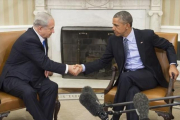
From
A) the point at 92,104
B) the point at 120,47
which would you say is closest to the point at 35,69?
the point at 120,47

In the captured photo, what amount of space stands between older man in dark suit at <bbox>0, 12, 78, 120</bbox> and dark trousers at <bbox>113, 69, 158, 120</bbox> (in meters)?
0.48

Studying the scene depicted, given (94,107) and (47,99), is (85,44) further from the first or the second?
(94,107)

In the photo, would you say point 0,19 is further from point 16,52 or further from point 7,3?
point 16,52

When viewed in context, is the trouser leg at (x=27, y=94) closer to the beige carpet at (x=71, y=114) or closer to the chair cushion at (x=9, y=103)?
the chair cushion at (x=9, y=103)

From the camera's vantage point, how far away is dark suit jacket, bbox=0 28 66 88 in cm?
275

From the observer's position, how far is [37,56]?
2.74 m

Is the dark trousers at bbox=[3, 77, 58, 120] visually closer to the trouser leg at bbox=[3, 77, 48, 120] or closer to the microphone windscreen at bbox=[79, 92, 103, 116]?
the trouser leg at bbox=[3, 77, 48, 120]

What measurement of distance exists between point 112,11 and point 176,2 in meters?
0.98

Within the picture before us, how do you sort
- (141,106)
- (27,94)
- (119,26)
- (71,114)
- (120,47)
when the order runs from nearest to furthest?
(141,106) → (27,94) → (119,26) → (120,47) → (71,114)

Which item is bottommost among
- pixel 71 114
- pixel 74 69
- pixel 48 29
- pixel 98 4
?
pixel 71 114

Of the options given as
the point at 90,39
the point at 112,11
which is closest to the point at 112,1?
the point at 112,11

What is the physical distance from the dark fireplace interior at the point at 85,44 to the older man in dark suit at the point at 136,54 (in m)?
1.73

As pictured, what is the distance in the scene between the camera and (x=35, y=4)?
484 centimetres

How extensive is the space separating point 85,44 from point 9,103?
239 centimetres
